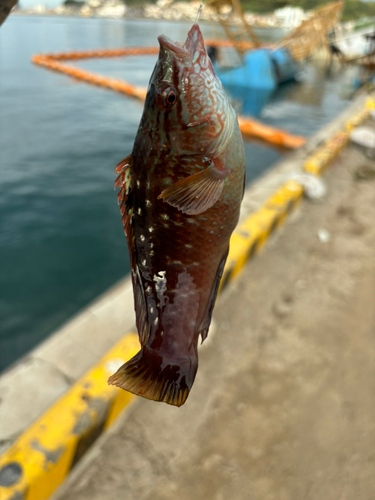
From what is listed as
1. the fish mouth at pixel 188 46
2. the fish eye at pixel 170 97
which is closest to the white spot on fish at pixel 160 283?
the fish eye at pixel 170 97

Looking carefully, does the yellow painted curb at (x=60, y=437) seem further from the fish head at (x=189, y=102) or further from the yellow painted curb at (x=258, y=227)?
the fish head at (x=189, y=102)

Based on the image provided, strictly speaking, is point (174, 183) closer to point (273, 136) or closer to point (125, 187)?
point (125, 187)

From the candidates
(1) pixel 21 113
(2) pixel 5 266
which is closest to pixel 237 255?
(2) pixel 5 266

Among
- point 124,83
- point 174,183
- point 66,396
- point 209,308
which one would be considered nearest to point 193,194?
point 174,183

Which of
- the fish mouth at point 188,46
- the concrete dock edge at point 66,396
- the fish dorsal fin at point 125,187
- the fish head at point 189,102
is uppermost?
the fish mouth at point 188,46

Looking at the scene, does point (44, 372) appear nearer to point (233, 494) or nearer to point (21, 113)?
point (233, 494)

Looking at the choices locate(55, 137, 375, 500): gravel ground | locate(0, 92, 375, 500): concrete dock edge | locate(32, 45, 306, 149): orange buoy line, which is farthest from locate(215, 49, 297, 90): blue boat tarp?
locate(55, 137, 375, 500): gravel ground
